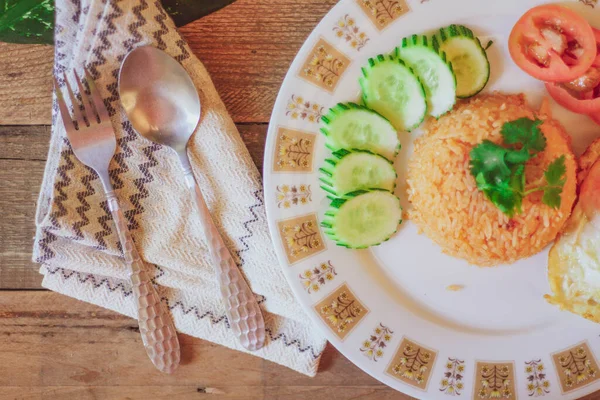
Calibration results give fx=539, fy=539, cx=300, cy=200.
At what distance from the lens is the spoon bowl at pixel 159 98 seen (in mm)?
2270

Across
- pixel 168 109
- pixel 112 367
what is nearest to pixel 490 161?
pixel 168 109

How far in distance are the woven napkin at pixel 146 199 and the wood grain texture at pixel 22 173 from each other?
0.46ft

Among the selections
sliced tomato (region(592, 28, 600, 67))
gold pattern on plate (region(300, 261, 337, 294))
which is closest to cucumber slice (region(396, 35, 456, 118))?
sliced tomato (region(592, 28, 600, 67))

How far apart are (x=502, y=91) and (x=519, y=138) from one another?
0.35m

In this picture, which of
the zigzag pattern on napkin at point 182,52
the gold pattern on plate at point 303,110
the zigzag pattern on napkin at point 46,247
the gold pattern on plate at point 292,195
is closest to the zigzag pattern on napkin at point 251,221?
the gold pattern on plate at point 292,195

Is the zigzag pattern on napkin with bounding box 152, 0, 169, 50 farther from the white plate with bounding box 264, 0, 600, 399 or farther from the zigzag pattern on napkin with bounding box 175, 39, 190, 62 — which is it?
the white plate with bounding box 264, 0, 600, 399

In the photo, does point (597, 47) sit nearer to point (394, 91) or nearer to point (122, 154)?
point (394, 91)

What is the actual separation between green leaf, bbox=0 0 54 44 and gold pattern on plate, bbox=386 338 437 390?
2.11 metres

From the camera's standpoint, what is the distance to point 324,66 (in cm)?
227

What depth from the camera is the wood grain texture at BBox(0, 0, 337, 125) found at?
7.97 feet

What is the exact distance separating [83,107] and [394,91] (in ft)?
4.29

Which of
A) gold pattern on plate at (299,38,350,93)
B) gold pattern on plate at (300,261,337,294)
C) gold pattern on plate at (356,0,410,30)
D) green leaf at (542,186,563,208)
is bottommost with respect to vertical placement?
gold pattern on plate at (300,261,337,294)

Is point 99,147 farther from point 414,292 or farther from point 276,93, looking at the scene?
point 414,292

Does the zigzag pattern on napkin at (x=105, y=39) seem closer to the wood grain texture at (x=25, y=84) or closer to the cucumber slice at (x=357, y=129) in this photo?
the wood grain texture at (x=25, y=84)
